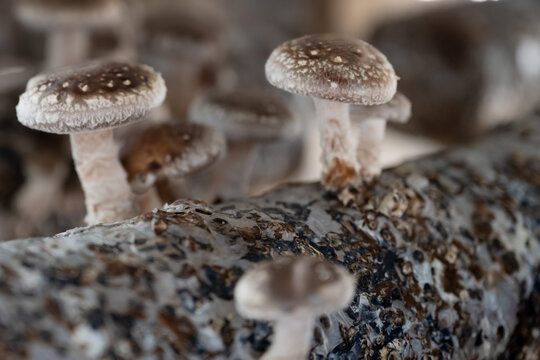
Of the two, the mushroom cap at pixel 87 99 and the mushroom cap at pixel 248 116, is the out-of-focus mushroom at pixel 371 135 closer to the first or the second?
the mushroom cap at pixel 248 116

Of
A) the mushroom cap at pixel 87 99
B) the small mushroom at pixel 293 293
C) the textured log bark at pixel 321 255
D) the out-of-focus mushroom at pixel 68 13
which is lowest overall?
the textured log bark at pixel 321 255

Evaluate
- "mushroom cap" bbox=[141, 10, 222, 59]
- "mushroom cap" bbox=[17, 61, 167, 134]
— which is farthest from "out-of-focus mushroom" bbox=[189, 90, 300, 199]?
"mushroom cap" bbox=[141, 10, 222, 59]

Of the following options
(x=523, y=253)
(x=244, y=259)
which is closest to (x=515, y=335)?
(x=523, y=253)

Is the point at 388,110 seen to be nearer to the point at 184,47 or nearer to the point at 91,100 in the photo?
the point at 91,100

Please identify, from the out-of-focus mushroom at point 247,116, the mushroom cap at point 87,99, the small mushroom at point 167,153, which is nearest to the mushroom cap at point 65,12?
the out-of-focus mushroom at point 247,116

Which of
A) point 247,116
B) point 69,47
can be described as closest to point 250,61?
point 69,47

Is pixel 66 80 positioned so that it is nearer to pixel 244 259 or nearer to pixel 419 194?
pixel 244 259

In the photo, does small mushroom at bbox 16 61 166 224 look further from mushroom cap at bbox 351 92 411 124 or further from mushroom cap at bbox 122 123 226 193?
mushroom cap at bbox 351 92 411 124

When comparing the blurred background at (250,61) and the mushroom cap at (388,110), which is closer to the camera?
the mushroom cap at (388,110)
